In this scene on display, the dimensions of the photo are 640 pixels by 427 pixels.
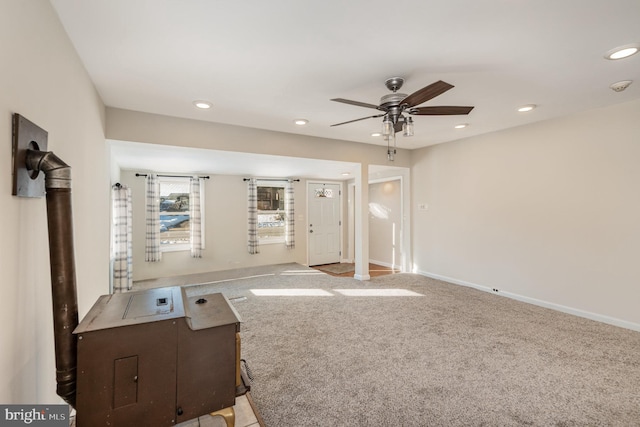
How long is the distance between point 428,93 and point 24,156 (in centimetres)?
230

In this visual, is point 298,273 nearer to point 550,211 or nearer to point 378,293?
point 378,293

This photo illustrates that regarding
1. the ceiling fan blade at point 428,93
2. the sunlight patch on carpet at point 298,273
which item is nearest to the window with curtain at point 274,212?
the sunlight patch on carpet at point 298,273

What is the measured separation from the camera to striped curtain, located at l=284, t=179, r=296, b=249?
683 cm

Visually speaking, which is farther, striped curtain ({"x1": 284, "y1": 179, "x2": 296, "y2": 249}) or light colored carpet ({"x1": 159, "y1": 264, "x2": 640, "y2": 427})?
striped curtain ({"x1": 284, "y1": 179, "x2": 296, "y2": 249})

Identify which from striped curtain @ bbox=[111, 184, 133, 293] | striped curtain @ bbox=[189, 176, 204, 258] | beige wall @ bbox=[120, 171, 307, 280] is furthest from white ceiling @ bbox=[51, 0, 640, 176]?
beige wall @ bbox=[120, 171, 307, 280]

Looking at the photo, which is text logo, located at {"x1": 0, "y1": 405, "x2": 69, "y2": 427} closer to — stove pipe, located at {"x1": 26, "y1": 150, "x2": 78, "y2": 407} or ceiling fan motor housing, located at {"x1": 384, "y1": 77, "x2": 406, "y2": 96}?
stove pipe, located at {"x1": 26, "y1": 150, "x2": 78, "y2": 407}

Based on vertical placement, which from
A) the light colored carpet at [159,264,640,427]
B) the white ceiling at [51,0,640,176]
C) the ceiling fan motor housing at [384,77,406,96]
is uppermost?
Result: the white ceiling at [51,0,640,176]

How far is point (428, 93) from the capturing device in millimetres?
2062

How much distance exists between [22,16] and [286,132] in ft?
10.3

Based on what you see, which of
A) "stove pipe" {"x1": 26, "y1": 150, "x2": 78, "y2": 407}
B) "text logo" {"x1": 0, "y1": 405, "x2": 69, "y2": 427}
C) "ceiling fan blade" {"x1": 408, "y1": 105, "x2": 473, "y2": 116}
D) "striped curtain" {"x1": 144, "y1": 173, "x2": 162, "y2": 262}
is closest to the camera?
"text logo" {"x1": 0, "y1": 405, "x2": 69, "y2": 427}

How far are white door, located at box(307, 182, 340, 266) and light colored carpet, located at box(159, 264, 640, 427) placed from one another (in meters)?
3.30

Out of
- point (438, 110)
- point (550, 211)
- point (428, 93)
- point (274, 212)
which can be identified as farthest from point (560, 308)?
point (274, 212)

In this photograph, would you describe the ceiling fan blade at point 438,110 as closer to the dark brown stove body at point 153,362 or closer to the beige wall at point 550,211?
the beige wall at point 550,211

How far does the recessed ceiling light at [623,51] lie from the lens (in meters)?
1.94
